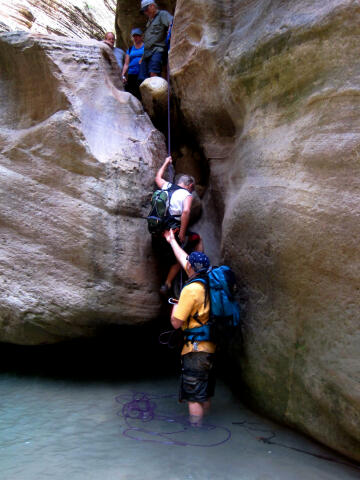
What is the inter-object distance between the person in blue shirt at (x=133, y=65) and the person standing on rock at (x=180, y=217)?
2597 millimetres

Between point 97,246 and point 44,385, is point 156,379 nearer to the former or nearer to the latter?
point 44,385

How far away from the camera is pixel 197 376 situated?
4.03 metres

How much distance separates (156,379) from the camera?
532 centimetres

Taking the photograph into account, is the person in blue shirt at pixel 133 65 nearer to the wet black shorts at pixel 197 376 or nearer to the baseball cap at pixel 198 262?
the baseball cap at pixel 198 262

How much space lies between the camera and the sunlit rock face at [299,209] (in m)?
3.38

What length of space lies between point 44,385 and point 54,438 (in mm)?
1446

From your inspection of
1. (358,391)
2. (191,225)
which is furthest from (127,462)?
(191,225)

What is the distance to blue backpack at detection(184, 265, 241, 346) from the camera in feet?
13.2

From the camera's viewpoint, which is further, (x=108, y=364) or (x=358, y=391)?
(x=108, y=364)

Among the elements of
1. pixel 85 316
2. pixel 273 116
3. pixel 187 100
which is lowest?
pixel 85 316

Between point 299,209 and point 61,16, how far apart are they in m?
13.6

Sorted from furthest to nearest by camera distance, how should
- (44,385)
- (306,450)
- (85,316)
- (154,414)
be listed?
(44,385) → (85,316) → (154,414) → (306,450)

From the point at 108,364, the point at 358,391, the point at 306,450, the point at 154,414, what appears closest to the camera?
the point at 358,391

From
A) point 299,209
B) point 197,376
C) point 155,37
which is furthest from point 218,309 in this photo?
point 155,37
